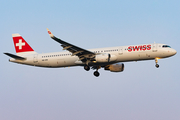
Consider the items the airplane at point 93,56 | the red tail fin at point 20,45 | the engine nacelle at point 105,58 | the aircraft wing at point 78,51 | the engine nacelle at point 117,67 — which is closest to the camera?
the aircraft wing at point 78,51

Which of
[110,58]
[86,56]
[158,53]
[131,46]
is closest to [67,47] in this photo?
[86,56]

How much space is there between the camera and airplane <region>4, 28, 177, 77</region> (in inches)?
1757

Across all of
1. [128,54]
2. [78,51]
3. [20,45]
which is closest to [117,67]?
[128,54]

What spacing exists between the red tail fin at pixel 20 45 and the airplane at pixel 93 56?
2146 millimetres

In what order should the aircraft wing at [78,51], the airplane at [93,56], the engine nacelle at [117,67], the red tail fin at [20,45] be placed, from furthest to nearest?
the red tail fin at [20,45] → the engine nacelle at [117,67] → the airplane at [93,56] → the aircraft wing at [78,51]

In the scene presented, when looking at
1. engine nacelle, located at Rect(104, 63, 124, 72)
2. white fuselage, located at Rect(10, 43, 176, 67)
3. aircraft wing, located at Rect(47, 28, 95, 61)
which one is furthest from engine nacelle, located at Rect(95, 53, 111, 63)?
engine nacelle, located at Rect(104, 63, 124, 72)

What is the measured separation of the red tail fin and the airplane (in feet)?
7.04

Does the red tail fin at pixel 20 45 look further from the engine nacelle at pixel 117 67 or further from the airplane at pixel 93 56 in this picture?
the engine nacelle at pixel 117 67

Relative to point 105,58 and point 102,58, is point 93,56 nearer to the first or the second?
point 102,58

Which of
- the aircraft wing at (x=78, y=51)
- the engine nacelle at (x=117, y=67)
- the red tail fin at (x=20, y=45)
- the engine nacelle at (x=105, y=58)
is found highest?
the red tail fin at (x=20, y=45)

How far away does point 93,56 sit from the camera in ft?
150

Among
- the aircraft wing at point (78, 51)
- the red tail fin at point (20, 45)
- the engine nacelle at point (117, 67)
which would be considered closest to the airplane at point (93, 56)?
the aircraft wing at point (78, 51)

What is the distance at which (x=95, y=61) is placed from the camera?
45.7 meters

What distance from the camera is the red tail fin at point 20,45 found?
52.3 m
